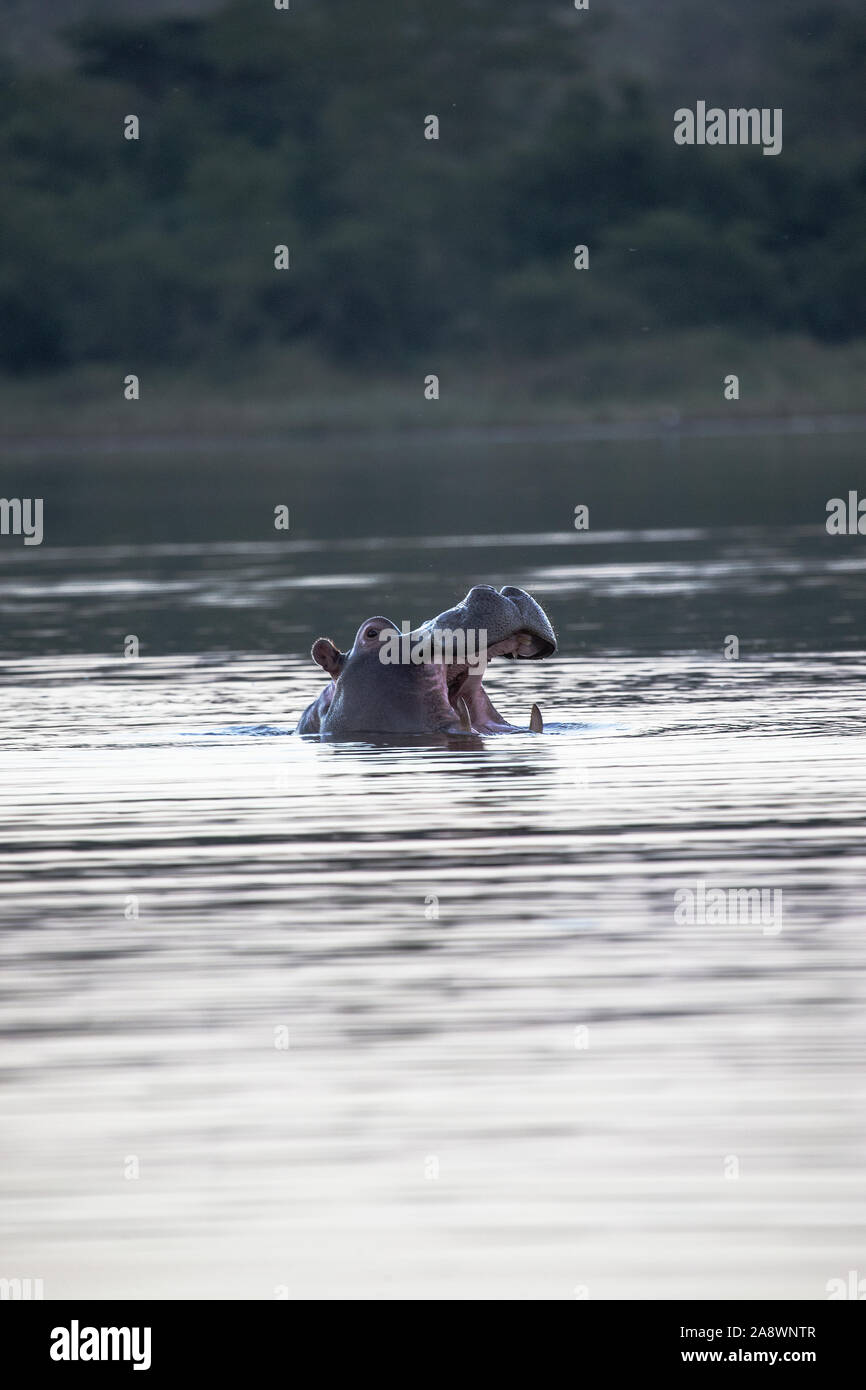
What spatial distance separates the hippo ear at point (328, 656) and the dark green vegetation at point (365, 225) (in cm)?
6383

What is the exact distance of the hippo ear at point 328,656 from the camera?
46.0 ft

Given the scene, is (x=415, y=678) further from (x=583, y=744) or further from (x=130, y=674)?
(x=130, y=674)

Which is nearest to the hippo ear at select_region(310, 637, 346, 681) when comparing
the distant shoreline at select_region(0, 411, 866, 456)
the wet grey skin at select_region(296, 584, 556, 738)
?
the wet grey skin at select_region(296, 584, 556, 738)

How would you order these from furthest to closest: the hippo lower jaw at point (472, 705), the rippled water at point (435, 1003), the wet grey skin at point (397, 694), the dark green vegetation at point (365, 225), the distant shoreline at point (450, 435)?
the dark green vegetation at point (365, 225)
the distant shoreline at point (450, 435)
the hippo lower jaw at point (472, 705)
the wet grey skin at point (397, 694)
the rippled water at point (435, 1003)

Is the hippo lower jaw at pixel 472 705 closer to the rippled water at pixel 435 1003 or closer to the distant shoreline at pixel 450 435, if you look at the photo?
the rippled water at pixel 435 1003

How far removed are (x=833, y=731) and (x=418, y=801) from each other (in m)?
3.03

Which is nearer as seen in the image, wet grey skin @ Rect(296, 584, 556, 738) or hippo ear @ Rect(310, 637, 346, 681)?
hippo ear @ Rect(310, 637, 346, 681)

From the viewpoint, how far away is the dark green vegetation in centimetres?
8138

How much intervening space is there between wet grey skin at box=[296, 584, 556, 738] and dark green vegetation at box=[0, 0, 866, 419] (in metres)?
63.4

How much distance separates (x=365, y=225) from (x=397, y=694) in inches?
2881

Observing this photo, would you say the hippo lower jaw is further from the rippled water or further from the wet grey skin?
the rippled water

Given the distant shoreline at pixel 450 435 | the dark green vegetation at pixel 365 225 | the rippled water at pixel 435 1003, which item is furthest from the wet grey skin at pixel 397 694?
the dark green vegetation at pixel 365 225

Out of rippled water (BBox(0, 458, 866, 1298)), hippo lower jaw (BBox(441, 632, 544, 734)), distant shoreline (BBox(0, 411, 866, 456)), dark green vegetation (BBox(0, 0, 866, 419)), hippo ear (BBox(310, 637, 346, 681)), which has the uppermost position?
dark green vegetation (BBox(0, 0, 866, 419))

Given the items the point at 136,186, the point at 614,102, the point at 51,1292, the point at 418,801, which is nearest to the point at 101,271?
the point at 136,186
